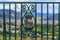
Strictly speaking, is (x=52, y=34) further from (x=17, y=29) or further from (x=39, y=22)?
(x=17, y=29)

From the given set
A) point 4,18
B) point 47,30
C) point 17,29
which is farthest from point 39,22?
point 4,18

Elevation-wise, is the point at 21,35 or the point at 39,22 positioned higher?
the point at 39,22

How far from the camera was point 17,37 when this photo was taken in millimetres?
4219

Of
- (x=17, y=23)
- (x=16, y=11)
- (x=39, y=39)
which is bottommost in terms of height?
(x=39, y=39)

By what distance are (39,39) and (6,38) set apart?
2.42 ft

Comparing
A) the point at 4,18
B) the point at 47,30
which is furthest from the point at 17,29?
the point at 47,30

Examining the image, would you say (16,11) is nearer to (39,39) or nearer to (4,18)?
(4,18)

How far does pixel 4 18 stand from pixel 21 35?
0.54m

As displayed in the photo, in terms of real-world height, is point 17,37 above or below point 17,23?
below

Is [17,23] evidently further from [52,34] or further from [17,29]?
[52,34]

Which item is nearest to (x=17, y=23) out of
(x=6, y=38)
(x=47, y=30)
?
(x=6, y=38)

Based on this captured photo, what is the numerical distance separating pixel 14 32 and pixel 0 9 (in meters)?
0.61

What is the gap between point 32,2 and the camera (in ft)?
13.8

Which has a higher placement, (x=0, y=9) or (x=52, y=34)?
(x=0, y=9)
